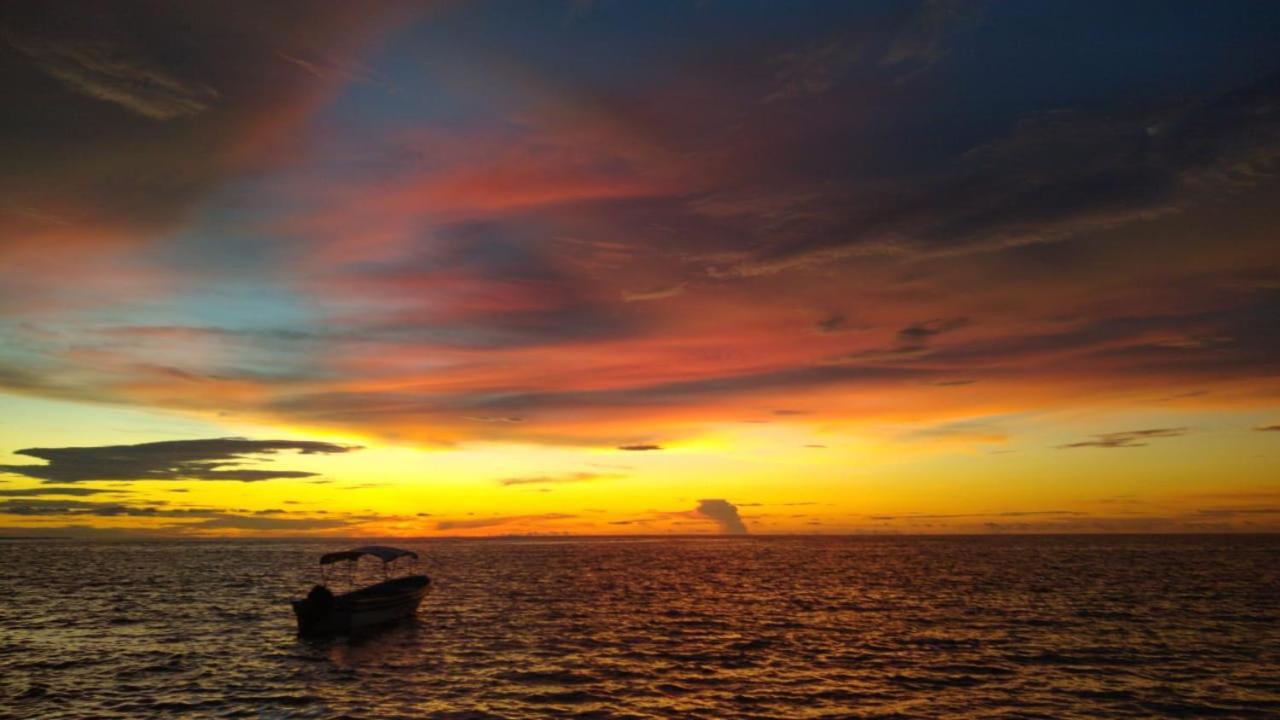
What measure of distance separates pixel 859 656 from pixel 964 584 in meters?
49.5

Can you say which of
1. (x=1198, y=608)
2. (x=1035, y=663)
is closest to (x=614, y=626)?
(x=1035, y=663)

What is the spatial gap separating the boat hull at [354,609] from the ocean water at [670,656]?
1396 mm

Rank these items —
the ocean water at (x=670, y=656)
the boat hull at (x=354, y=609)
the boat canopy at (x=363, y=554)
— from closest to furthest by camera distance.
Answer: the ocean water at (x=670, y=656)
the boat hull at (x=354, y=609)
the boat canopy at (x=363, y=554)

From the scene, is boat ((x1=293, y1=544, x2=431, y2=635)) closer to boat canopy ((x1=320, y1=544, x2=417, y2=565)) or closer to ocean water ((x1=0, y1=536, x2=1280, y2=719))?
boat canopy ((x1=320, y1=544, x2=417, y2=565))

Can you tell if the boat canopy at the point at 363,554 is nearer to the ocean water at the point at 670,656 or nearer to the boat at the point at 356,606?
the boat at the point at 356,606

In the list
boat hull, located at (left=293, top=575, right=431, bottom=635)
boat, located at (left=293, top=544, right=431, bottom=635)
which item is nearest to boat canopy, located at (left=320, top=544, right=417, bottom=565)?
boat, located at (left=293, top=544, right=431, bottom=635)

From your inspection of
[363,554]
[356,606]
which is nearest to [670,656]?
[356,606]

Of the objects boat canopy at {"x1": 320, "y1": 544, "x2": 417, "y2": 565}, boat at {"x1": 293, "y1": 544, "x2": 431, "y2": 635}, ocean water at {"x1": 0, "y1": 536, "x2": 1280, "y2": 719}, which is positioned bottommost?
ocean water at {"x1": 0, "y1": 536, "x2": 1280, "y2": 719}

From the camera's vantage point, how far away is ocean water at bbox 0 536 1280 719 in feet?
96.7

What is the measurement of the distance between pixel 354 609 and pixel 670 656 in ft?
69.4

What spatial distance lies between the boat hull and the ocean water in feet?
4.58

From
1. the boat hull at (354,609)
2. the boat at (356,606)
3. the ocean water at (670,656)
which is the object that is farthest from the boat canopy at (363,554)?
the ocean water at (670,656)

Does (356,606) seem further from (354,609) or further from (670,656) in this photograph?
(670,656)

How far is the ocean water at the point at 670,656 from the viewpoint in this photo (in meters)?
29.5
